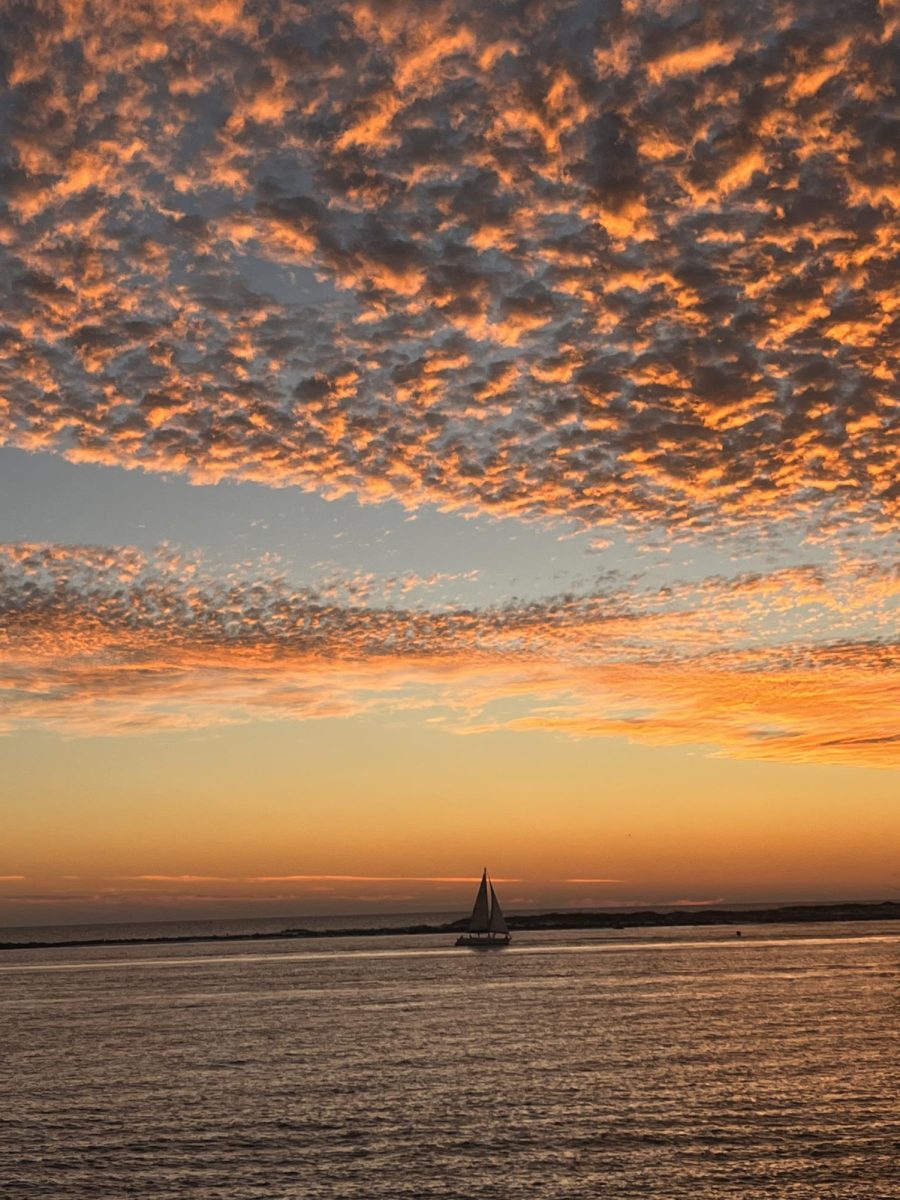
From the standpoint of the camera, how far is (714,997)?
332 feet

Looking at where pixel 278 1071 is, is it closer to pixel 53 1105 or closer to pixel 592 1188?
pixel 53 1105

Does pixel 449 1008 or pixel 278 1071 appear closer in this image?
pixel 278 1071

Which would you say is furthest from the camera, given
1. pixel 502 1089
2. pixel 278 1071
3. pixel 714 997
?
pixel 714 997

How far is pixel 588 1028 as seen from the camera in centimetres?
7869

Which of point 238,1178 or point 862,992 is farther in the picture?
point 862,992

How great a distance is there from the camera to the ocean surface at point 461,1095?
37938 mm

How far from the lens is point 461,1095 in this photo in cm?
5300

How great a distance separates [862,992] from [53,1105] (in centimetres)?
7457

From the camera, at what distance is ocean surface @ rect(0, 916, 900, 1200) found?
37938 mm

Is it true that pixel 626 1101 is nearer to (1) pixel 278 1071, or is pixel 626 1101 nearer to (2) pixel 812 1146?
(2) pixel 812 1146

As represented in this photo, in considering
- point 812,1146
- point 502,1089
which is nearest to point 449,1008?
point 502,1089

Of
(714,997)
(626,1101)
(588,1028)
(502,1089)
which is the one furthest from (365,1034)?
(714,997)

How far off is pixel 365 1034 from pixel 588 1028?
1520cm

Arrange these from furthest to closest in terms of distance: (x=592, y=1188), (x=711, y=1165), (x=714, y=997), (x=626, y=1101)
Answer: (x=714, y=997) → (x=626, y=1101) → (x=711, y=1165) → (x=592, y=1188)
